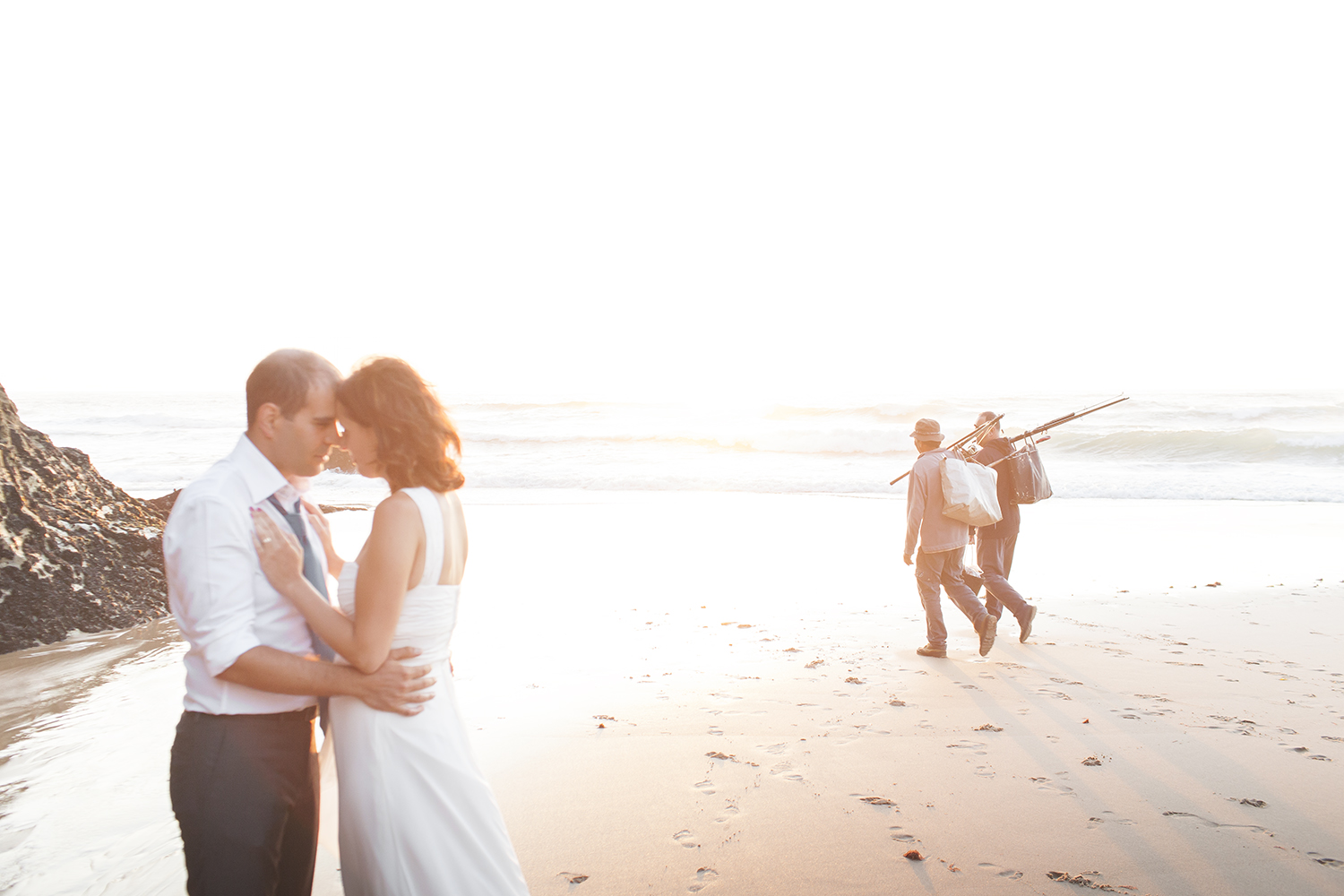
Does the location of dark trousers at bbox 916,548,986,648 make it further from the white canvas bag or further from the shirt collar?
the shirt collar

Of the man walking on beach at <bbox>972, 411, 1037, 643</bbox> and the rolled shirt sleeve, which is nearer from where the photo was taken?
the rolled shirt sleeve

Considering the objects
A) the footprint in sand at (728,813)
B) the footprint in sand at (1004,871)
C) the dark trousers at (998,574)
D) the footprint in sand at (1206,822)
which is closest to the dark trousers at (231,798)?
the footprint in sand at (728,813)

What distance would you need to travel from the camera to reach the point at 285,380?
203 centimetres

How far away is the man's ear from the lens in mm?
2014

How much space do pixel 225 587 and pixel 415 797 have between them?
678mm

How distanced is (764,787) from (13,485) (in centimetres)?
619

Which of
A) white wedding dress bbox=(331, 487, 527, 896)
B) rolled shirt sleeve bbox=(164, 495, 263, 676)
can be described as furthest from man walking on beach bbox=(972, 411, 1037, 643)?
rolled shirt sleeve bbox=(164, 495, 263, 676)

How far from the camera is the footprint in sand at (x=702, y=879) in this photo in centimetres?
305

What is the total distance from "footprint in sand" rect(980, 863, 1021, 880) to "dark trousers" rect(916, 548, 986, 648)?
3.14 metres

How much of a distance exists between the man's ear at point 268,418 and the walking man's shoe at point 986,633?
556 cm

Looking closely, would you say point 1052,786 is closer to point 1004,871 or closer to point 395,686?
point 1004,871

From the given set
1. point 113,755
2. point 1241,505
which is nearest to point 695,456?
point 1241,505

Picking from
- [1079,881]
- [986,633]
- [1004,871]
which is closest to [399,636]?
[1004,871]

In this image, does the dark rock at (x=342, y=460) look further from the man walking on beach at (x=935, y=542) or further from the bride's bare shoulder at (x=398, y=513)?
the man walking on beach at (x=935, y=542)
